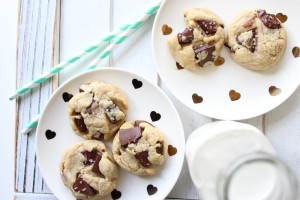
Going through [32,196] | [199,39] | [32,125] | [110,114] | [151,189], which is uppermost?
[199,39]

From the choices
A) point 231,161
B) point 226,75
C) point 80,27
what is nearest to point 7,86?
point 80,27

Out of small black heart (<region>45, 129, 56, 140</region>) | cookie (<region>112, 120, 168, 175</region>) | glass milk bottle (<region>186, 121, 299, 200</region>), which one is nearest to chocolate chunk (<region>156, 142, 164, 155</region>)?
cookie (<region>112, 120, 168, 175</region>)

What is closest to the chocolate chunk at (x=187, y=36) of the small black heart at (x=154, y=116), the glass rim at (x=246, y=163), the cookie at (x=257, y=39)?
the cookie at (x=257, y=39)

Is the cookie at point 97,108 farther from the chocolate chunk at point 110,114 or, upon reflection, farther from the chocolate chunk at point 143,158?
the chocolate chunk at point 143,158

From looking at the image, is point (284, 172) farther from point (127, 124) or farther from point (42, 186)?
point (42, 186)

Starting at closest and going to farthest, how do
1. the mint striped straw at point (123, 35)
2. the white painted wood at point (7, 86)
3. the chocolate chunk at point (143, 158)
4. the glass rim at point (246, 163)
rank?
the glass rim at point (246, 163)
the chocolate chunk at point (143, 158)
the mint striped straw at point (123, 35)
the white painted wood at point (7, 86)

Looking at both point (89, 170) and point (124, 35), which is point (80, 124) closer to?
point (89, 170)
